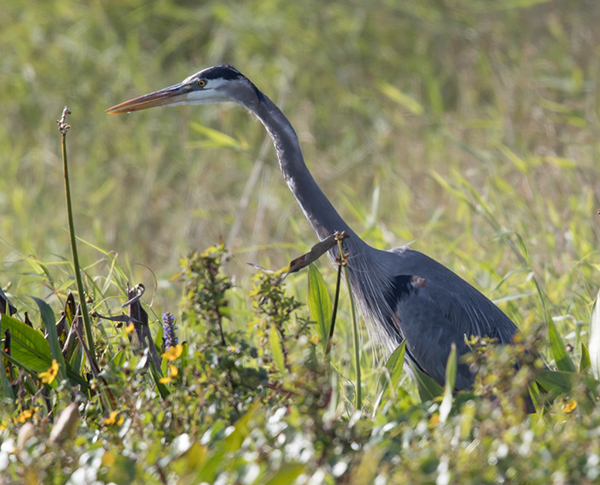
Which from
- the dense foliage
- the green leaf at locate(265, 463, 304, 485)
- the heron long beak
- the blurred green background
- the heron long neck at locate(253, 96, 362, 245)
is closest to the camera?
the green leaf at locate(265, 463, 304, 485)

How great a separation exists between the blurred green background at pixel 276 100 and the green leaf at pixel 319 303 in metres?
2.73

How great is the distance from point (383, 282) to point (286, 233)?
2.90 meters

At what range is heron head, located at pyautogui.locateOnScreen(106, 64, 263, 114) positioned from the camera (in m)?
2.45

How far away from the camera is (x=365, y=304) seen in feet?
8.33

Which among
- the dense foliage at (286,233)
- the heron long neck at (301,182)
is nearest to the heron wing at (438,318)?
the dense foliage at (286,233)

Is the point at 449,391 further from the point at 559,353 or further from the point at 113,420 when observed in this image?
the point at 113,420

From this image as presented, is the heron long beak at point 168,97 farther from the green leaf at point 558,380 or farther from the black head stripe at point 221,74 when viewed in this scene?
the green leaf at point 558,380

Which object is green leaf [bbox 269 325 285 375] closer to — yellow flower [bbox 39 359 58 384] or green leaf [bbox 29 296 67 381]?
yellow flower [bbox 39 359 58 384]

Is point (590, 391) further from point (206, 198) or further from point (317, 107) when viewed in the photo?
point (317, 107)

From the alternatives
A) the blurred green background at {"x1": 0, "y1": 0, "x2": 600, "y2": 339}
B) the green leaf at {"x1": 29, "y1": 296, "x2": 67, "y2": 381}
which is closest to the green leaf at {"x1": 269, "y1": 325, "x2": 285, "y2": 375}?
the green leaf at {"x1": 29, "y1": 296, "x2": 67, "y2": 381}

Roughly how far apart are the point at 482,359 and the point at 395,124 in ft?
Result: 15.7

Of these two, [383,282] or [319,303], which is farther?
[383,282]

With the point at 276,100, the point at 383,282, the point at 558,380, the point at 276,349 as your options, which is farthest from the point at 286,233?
the point at 276,349

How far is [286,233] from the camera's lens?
17.7 ft
